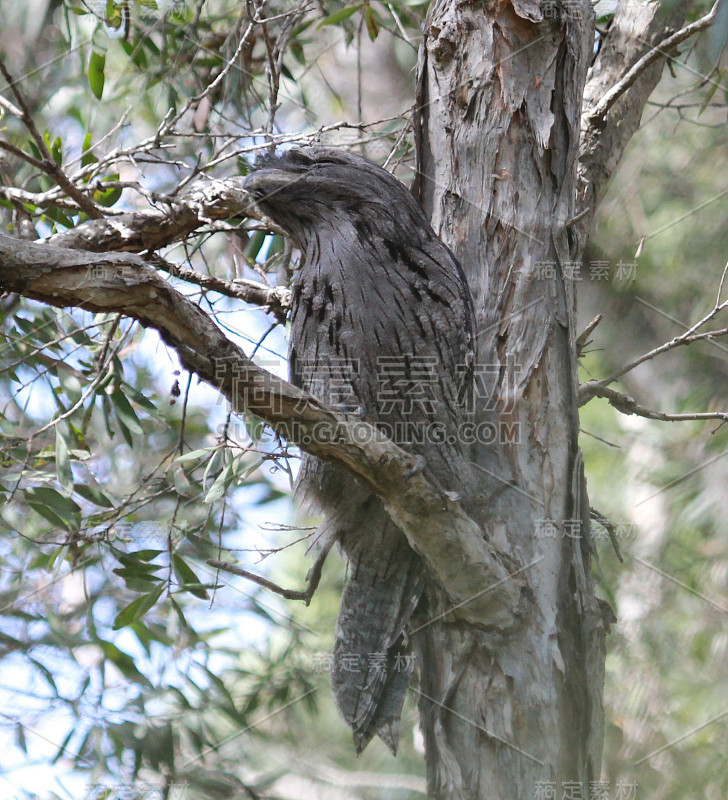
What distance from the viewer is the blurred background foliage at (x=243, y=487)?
1318 mm

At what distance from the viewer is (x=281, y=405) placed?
1.37m

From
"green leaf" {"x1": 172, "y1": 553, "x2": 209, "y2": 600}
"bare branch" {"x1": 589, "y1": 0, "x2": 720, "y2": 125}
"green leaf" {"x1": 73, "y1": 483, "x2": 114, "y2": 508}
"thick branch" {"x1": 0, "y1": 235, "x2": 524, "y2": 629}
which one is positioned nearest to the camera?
"thick branch" {"x1": 0, "y1": 235, "x2": 524, "y2": 629}

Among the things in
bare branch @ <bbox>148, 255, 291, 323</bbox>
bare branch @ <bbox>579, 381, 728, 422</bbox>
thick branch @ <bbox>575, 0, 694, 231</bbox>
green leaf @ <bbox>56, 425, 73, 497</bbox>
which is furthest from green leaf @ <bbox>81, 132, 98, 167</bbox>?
bare branch @ <bbox>579, 381, 728, 422</bbox>

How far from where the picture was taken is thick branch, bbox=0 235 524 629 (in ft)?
4.10

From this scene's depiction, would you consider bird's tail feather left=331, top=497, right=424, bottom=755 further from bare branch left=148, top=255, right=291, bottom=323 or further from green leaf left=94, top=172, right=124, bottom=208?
green leaf left=94, top=172, right=124, bottom=208

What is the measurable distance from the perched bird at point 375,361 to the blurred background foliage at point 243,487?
0.14 m

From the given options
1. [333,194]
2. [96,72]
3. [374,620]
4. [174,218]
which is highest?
[96,72]

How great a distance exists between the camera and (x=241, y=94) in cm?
325

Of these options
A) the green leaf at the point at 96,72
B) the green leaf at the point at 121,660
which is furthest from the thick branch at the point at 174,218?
the green leaf at the point at 121,660

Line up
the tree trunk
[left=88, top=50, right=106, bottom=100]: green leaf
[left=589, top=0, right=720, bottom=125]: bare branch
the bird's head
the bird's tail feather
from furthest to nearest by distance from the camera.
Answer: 1. [left=88, top=50, right=106, bottom=100]: green leaf
2. [left=589, top=0, right=720, bottom=125]: bare branch
3. the bird's head
4. the bird's tail feather
5. the tree trunk

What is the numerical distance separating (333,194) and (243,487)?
1.53m

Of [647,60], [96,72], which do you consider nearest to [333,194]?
[647,60]

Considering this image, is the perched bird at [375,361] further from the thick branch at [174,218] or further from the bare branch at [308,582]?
the thick branch at [174,218]

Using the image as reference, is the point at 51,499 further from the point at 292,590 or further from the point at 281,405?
the point at 281,405
